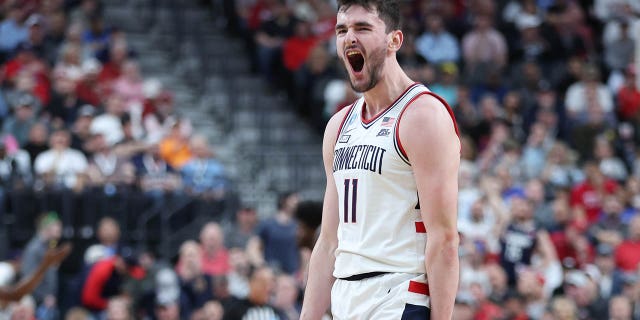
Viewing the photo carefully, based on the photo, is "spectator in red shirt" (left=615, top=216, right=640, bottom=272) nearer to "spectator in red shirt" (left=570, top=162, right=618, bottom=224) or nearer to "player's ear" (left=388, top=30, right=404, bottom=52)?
"spectator in red shirt" (left=570, top=162, right=618, bottom=224)

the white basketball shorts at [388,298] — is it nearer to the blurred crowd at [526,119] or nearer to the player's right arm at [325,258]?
the player's right arm at [325,258]

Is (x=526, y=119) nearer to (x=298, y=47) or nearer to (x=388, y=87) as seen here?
(x=298, y=47)

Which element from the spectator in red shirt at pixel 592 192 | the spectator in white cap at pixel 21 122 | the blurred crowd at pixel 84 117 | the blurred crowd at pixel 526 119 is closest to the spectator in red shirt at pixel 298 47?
the blurred crowd at pixel 526 119

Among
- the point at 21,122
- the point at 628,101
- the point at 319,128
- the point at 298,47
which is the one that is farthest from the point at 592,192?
the point at 21,122

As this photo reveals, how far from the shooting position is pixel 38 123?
13680 millimetres

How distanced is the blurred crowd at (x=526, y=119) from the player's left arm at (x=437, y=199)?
6.92 meters

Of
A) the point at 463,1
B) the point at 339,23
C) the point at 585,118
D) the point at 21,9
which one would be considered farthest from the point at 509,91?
the point at 339,23

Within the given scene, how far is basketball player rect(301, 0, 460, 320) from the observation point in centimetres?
477

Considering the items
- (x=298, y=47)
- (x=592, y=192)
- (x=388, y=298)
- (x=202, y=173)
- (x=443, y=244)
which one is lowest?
(x=592, y=192)

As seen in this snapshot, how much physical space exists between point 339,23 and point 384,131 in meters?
0.53

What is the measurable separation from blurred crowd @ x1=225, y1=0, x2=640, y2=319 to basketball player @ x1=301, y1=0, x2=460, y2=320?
6.76 meters

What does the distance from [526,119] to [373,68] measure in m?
12.8

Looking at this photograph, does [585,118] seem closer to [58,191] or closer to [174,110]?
[174,110]

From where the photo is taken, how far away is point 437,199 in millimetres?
4766
